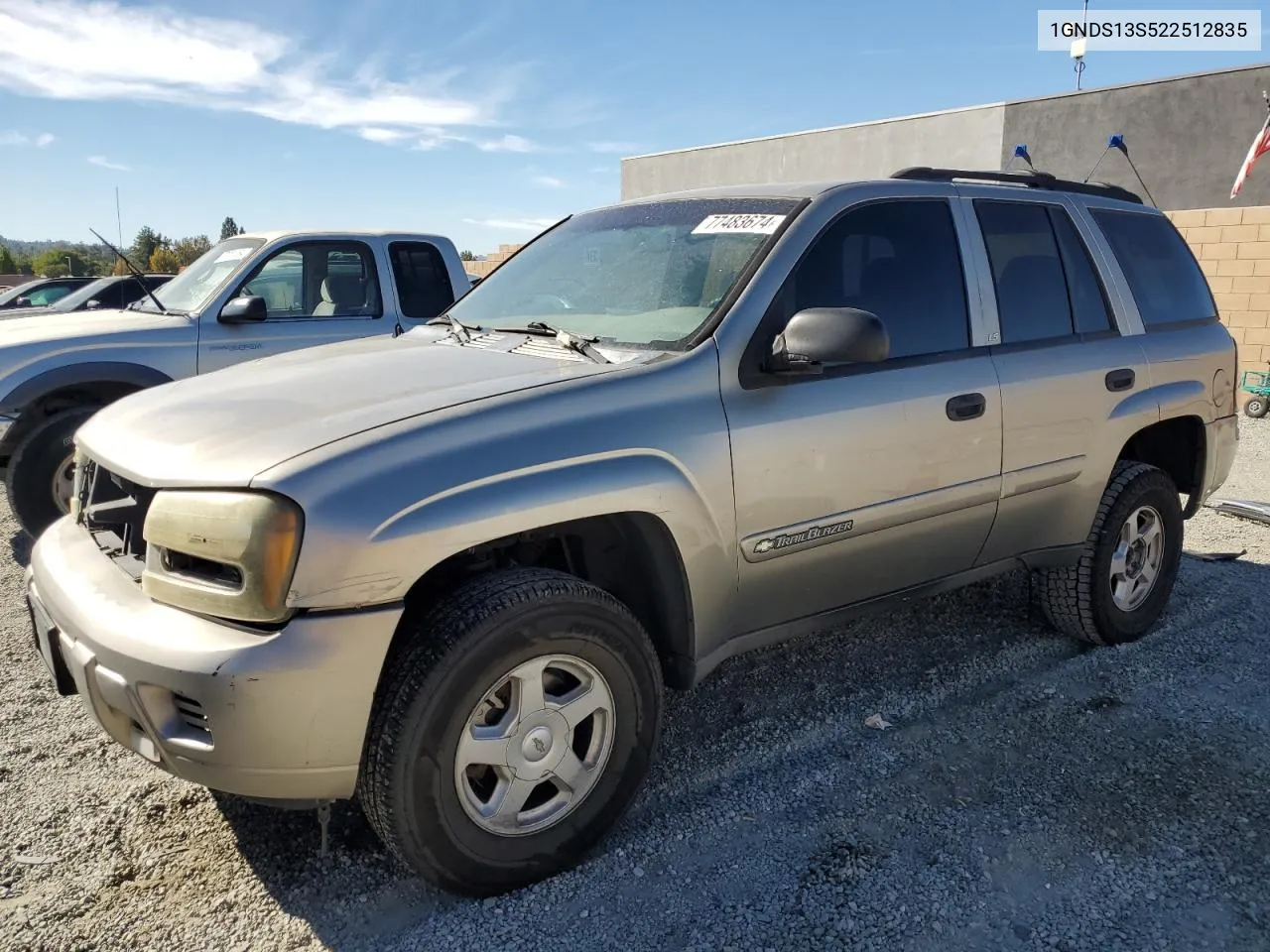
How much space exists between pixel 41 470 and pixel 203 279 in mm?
1822

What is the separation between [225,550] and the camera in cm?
210

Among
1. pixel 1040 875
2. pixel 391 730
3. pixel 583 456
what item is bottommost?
pixel 1040 875

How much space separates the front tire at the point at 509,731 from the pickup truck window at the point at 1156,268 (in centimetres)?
292

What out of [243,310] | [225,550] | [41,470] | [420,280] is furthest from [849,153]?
[225,550]

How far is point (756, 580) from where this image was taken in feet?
9.38

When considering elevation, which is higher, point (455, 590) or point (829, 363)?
point (829, 363)

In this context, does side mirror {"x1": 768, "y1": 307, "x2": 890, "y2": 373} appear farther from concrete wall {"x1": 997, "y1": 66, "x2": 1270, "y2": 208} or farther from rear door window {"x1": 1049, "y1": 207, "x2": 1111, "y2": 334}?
concrete wall {"x1": 997, "y1": 66, "x2": 1270, "y2": 208}

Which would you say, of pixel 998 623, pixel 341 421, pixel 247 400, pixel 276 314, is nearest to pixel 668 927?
pixel 341 421

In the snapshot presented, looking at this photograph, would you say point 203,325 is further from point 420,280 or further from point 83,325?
Result: point 420,280

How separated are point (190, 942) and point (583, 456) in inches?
60.3

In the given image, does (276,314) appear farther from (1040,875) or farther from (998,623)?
(1040,875)

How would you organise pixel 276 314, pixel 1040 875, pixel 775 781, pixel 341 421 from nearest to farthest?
pixel 341 421
pixel 1040 875
pixel 775 781
pixel 276 314

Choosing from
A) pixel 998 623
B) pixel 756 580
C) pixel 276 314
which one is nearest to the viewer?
pixel 756 580

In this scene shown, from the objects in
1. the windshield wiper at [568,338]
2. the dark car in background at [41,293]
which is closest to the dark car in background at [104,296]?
the dark car in background at [41,293]
